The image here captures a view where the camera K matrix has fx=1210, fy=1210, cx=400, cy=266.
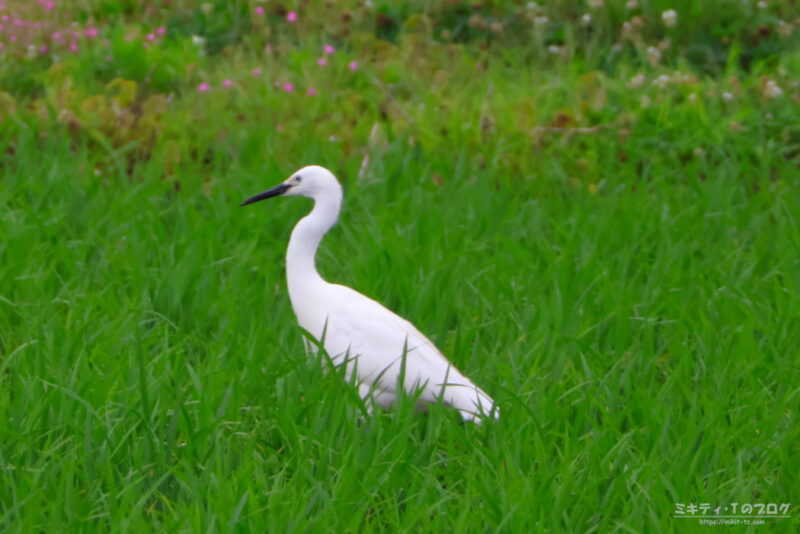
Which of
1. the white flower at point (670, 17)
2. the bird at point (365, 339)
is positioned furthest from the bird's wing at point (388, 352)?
the white flower at point (670, 17)

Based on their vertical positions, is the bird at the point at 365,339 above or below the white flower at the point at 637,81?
above

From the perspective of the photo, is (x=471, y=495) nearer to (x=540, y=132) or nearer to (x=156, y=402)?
(x=156, y=402)

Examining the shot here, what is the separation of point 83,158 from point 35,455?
2.51 m

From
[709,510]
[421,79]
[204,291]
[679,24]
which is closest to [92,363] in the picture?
[204,291]

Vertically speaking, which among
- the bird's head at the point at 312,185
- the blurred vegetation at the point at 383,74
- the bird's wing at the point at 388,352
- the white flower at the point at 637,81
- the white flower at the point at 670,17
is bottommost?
the blurred vegetation at the point at 383,74

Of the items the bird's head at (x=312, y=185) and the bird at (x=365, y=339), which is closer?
the bird at (x=365, y=339)

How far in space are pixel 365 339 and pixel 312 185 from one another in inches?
26.5

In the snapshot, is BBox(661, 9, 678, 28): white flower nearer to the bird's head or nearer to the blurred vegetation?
the blurred vegetation

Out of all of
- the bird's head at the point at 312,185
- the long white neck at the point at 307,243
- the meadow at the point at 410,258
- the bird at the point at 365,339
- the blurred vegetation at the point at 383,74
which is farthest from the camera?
the blurred vegetation at the point at 383,74

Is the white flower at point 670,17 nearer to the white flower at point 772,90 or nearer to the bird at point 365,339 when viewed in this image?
the white flower at point 772,90

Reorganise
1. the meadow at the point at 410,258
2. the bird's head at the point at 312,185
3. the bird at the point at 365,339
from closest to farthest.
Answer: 1. the meadow at the point at 410,258
2. the bird at the point at 365,339
3. the bird's head at the point at 312,185

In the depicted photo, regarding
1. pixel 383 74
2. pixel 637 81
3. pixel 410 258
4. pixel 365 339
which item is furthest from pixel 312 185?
pixel 383 74

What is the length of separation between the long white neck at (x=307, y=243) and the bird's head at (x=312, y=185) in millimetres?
18

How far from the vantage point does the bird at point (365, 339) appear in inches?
132
